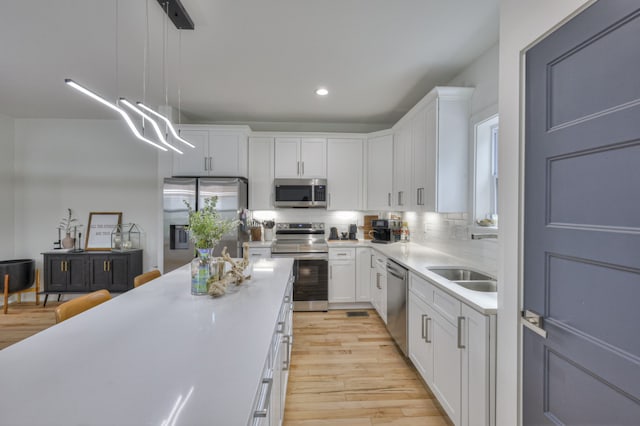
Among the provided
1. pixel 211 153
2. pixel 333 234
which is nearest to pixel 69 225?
pixel 211 153

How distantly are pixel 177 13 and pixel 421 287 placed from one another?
2.66 m

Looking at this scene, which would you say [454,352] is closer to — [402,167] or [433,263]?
[433,263]

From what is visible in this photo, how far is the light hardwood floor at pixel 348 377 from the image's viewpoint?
6.48 ft

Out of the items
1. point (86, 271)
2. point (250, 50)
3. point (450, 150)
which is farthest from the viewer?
point (86, 271)

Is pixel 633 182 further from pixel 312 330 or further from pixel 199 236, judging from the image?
pixel 312 330

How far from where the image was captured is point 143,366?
882mm

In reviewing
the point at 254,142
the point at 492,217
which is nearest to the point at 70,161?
the point at 254,142

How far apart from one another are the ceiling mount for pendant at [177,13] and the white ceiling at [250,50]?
61 mm

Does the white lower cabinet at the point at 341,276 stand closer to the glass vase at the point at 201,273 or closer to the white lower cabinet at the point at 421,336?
the white lower cabinet at the point at 421,336

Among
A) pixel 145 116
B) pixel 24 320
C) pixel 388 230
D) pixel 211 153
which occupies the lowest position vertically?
pixel 24 320

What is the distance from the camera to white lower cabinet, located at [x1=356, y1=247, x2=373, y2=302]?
3.99 metres

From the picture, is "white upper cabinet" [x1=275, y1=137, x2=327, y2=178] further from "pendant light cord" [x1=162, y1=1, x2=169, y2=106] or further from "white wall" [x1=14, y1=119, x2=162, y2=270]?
"white wall" [x1=14, y1=119, x2=162, y2=270]

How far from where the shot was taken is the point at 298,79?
118 inches

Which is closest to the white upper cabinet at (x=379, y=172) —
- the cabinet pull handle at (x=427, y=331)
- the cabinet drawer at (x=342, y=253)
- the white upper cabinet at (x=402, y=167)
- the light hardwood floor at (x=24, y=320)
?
the white upper cabinet at (x=402, y=167)
